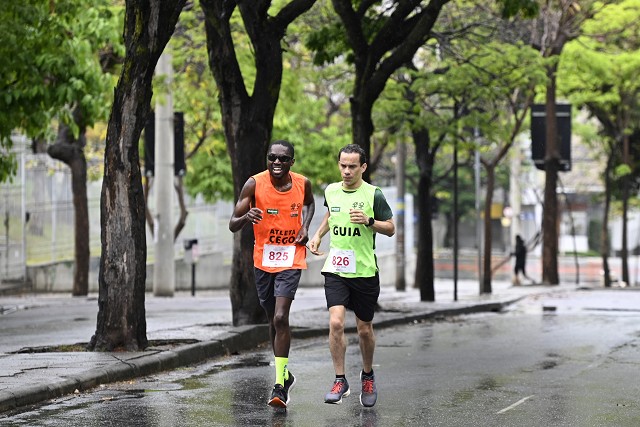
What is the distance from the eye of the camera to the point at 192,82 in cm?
3488

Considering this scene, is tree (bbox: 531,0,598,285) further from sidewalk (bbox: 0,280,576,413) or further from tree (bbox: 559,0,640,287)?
sidewalk (bbox: 0,280,576,413)

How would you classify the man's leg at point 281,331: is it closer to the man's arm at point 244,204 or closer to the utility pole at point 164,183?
the man's arm at point 244,204

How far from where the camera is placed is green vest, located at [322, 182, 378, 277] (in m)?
10.3

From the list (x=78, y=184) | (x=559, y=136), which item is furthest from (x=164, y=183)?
(x=559, y=136)

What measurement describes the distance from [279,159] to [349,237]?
2.80ft

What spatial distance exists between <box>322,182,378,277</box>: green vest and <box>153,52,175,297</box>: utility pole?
19412mm

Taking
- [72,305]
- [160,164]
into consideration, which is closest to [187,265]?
[160,164]

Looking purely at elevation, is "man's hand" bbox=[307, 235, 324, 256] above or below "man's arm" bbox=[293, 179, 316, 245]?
below

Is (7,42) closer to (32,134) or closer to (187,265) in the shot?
(32,134)

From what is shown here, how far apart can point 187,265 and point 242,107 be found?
71.8ft

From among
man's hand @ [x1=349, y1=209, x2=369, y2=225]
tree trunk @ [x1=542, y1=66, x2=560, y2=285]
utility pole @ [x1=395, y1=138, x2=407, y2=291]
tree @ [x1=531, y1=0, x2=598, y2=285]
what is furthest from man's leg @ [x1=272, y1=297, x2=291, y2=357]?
tree trunk @ [x1=542, y1=66, x2=560, y2=285]

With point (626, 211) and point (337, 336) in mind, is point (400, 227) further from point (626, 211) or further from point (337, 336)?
point (337, 336)

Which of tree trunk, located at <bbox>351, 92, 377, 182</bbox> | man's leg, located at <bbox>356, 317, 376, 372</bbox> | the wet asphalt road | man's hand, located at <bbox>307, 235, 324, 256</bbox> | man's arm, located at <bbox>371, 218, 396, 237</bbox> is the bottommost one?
the wet asphalt road

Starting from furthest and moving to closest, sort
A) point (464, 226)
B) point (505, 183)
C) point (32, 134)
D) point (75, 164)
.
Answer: point (464, 226) < point (505, 183) < point (75, 164) < point (32, 134)
